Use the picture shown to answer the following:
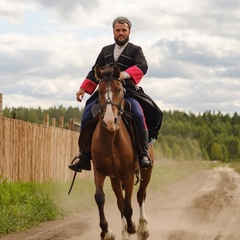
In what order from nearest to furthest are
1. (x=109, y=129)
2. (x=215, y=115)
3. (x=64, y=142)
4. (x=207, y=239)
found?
(x=109, y=129)
(x=207, y=239)
(x=64, y=142)
(x=215, y=115)

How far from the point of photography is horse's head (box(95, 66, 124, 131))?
9.01m

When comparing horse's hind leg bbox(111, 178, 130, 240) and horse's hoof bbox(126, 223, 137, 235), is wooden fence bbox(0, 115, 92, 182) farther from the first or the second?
horse's hoof bbox(126, 223, 137, 235)

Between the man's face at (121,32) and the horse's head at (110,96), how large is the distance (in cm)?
113

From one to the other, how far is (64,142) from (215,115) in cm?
15127

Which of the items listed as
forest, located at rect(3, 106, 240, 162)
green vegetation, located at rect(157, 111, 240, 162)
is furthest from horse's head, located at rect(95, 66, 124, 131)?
green vegetation, located at rect(157, 111, 240, 162)

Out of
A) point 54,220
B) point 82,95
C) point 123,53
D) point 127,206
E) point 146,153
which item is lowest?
point 54,220

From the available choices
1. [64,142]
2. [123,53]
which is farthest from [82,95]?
[64,142]

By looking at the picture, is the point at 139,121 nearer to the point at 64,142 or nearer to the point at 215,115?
the point at 64,142

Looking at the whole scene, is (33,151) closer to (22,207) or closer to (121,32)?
(22,207)

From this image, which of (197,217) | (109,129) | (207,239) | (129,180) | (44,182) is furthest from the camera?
(44,182)

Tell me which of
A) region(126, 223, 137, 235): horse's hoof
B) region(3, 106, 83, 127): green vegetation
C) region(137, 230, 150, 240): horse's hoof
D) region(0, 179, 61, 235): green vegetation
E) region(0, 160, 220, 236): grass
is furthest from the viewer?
region(3, 106, 83, 127): green vegetation

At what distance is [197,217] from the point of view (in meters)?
13.7

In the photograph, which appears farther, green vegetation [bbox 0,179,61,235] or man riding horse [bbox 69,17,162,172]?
green vegetation [bbox 0,179,61,235]

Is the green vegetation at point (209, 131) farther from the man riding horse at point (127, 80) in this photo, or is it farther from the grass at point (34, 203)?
the man riding horse at point (127, 80)
